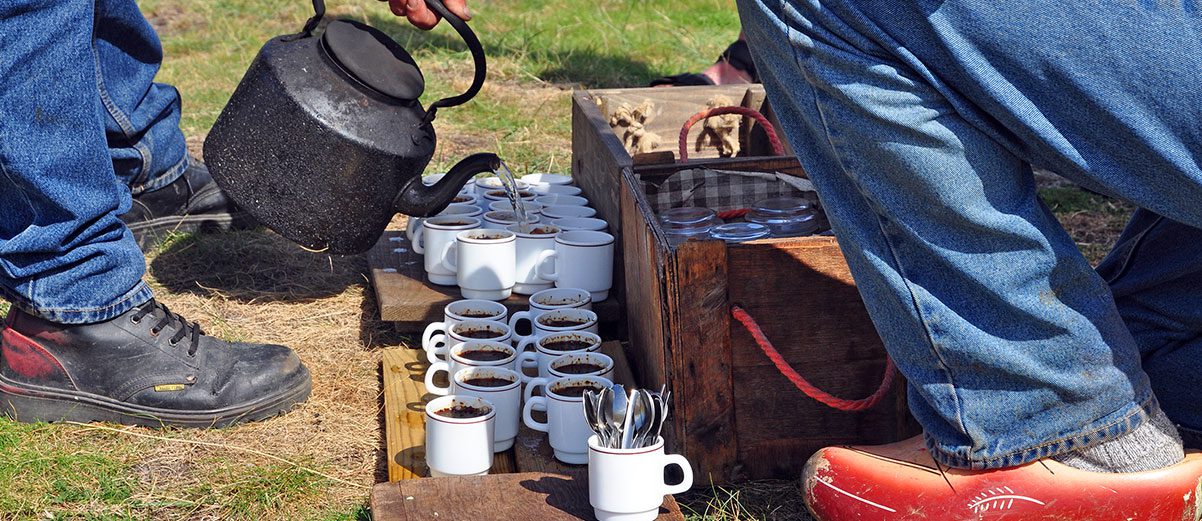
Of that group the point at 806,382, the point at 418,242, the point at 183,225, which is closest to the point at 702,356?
the point at 806,382

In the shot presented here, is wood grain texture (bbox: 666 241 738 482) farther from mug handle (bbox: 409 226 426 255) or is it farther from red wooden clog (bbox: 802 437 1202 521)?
mug handle (bbox: 409 226 426 255)

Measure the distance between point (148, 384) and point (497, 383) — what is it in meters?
0.64

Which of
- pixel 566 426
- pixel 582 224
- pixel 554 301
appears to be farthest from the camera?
pixel 582 224

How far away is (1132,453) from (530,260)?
130cm

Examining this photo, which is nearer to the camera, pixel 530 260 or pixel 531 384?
pixel 531 384

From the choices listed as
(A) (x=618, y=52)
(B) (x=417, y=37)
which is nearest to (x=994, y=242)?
(A) (x=618, y=52)

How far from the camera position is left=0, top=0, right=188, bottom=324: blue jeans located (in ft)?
6.06

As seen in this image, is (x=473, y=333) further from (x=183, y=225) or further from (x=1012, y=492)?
(x=183, y=225)

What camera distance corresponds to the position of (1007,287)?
144cm

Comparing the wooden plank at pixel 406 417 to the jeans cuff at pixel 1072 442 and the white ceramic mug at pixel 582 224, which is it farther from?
the jeans cuff at pixel 1072 442

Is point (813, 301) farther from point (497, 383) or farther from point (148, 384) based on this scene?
point (148, 384)

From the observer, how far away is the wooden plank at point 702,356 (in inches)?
69.1

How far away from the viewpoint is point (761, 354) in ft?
5.94

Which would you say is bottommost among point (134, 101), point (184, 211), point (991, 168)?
point (184, 211)
